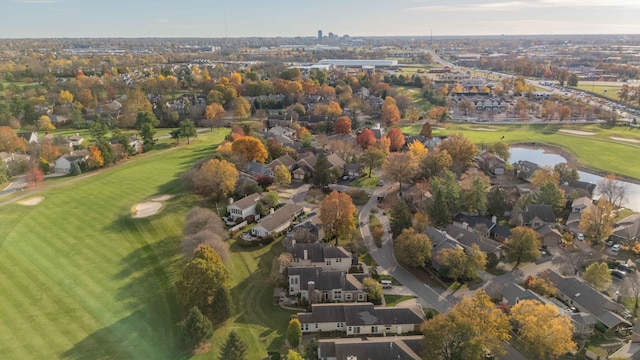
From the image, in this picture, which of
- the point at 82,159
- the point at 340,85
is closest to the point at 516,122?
the point at 340,85

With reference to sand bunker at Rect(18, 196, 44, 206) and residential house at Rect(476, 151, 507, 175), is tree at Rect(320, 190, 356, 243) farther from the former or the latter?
sand bunker at Rect(18, 196, 44, 206)

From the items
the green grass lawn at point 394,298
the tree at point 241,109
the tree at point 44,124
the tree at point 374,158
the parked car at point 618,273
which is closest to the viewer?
the green grass lawn at point 394,298

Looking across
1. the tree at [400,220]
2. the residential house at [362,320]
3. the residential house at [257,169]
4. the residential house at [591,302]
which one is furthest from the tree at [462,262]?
the residential house at [257,169]

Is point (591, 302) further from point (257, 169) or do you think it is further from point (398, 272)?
point (257, 169)

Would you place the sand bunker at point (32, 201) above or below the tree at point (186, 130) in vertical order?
below

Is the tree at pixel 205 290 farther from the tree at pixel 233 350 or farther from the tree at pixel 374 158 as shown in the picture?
the tree at pixel 374 158

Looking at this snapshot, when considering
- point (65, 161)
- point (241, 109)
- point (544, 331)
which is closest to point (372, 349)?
point (544, 331)
